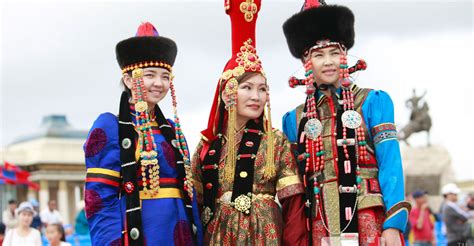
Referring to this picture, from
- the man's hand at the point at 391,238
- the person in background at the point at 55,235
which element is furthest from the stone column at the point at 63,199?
the man's hand at the point at 391,238

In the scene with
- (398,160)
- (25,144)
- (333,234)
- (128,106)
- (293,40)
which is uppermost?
(25,144)

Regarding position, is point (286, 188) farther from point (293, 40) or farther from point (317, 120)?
point (293, 40)

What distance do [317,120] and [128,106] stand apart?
47.5 inches

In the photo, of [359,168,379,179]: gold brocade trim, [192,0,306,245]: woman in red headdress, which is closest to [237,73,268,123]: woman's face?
[192,0,306,245]: woman in red headdress

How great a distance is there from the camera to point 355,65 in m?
5.47

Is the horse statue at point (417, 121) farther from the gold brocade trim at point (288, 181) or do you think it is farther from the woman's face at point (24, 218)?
the gold brocade trim at point (288, 181)

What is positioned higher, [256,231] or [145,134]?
[145,134]

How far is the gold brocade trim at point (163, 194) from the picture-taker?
5246mm

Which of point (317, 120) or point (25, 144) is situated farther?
point (25, 144)

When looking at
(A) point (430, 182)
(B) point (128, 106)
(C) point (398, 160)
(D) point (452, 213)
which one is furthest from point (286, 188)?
(A) point (430, 182)

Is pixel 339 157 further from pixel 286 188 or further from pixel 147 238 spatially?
pixel 147 238

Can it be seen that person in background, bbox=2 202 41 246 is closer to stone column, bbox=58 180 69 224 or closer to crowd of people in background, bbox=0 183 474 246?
Answer: crowd of people in background, bbox=0 183 474 246

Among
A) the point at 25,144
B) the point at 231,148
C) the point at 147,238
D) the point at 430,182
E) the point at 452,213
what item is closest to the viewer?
the point at 147,238

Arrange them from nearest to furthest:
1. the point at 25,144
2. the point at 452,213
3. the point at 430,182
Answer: the point at 452,213, the point at 430,182, the point at 25,144
